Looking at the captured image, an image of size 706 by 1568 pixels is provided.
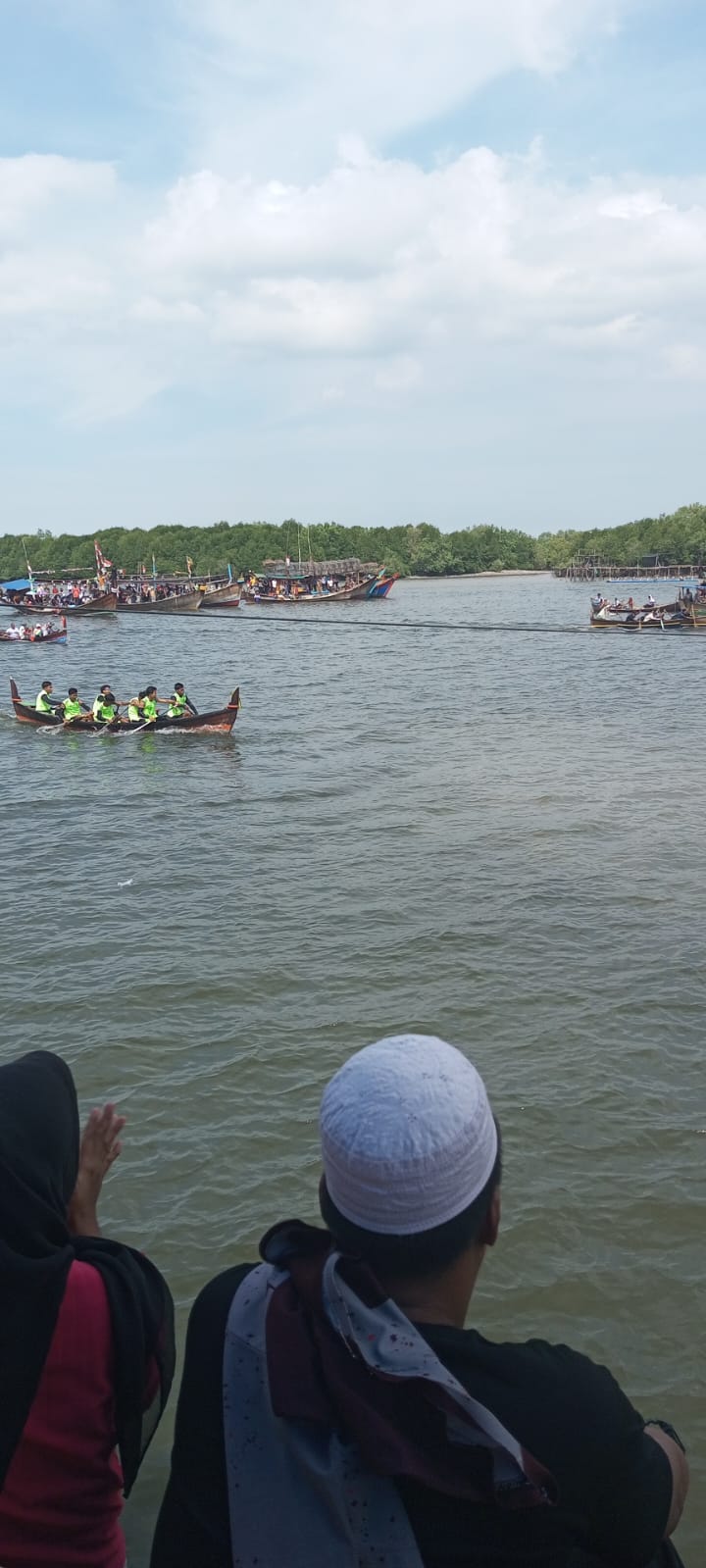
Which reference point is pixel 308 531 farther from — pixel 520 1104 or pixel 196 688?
pixel 520 1104

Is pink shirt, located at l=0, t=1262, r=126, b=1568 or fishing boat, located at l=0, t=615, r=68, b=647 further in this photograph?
fishing boat, located at l=0, t=615, r=68, b=647

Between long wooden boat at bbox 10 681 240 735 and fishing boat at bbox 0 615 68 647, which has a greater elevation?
fishing boat at bbox 0 615 68 647

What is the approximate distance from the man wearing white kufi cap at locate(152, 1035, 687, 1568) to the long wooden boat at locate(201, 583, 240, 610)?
6999 cm

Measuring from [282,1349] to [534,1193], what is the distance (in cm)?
499

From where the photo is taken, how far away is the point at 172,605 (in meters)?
68.6

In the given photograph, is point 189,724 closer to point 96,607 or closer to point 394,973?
point 394,973

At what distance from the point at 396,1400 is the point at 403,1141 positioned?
354 mm

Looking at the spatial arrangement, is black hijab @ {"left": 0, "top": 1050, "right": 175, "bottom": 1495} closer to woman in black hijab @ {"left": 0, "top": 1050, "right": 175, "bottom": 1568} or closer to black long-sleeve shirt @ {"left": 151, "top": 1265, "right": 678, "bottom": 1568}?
woman in black hijab @ {"left": 0, "top": 1050, "right": 175, "bottom": 1568}

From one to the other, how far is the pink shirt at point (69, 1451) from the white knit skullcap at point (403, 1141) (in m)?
0.86

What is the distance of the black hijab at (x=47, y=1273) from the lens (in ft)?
6.97

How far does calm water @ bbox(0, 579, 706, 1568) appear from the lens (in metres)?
5.73

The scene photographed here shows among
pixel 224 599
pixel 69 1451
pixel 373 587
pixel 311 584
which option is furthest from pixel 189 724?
pixel 311 584

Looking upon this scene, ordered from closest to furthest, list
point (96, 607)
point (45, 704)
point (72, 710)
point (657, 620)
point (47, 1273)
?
point (47, 1273), point (72, 710), point (45, 704), point (657, 620), point (96, 607)

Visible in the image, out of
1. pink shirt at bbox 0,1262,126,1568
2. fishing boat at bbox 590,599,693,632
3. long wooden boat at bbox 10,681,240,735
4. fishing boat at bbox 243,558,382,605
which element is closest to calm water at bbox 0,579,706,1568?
long wooden boat at bbox 10,681,240,735
